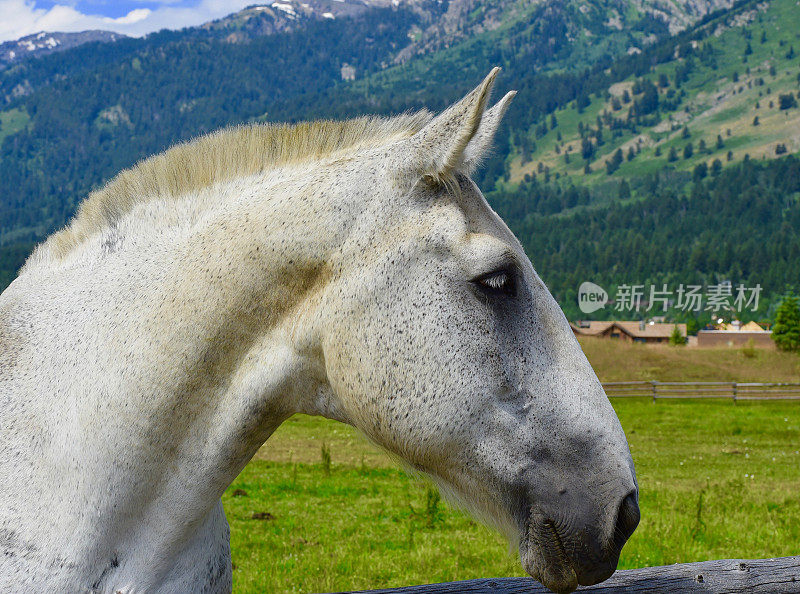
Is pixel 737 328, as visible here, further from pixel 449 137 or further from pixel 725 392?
pixel 449 137

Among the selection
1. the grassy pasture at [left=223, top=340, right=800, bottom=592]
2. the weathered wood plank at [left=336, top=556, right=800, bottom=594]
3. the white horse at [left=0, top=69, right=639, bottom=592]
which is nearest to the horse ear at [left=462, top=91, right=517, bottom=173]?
the white horse at [left=0, top=69, right=639, bottom=592]

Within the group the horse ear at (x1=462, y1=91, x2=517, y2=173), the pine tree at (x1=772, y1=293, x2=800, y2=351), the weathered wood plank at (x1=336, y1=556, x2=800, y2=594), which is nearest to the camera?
the horse ear at (x1=462, y1=91, x2=517, y2=173)

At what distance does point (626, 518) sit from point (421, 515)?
8.77m

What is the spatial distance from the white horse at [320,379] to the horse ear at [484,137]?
0.01m

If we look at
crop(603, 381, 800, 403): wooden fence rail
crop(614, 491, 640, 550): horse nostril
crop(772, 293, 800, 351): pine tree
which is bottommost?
crop(772, 293, 800, 351): pine tree

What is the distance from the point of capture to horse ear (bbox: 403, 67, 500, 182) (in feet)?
7.83

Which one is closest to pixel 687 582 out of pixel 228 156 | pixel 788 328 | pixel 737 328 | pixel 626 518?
pixel 626 518

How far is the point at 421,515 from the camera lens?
10.7 meters

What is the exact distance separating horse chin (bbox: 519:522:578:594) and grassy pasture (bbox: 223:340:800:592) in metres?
0.31

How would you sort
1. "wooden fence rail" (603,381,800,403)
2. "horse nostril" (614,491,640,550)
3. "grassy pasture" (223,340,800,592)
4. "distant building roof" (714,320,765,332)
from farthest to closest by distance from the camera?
"distant building roof" (714,320,765,332), "wooden fence rail" (603,381,800,403), "grassy pasture" (223,340,800,592), "horse nostril" (614,491,640,550)

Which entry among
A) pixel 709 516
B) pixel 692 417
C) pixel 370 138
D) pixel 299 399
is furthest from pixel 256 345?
pixel 692 417

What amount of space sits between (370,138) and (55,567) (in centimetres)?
189

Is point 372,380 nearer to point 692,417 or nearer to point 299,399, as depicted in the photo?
point 299,399

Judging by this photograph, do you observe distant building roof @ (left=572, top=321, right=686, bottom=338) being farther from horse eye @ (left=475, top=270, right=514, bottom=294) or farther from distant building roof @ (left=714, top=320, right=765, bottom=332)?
horse eye @ (left=475, top=270, right=514, bottom=294)
